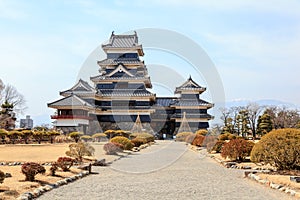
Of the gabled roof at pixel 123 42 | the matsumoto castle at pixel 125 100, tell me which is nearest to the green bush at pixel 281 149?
the matsumoto castle at pixel 125 100

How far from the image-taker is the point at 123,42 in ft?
185

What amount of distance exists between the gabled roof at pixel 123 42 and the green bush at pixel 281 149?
41941 millimetres

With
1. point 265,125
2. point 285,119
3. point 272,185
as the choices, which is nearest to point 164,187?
point 272,185

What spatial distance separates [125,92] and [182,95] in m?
9.04

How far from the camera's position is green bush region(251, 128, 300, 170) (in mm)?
13312

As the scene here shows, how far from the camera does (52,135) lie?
37656mm

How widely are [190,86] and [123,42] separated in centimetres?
1216

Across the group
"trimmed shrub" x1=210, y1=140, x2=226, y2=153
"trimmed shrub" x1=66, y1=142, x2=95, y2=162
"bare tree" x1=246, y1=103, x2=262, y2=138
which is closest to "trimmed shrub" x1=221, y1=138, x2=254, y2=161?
"trimmed shrub" x1=210, y1=140, x2=226, y2=153

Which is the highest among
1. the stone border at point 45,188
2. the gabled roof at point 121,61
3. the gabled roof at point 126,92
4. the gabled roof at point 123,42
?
the gabled roof at point 123,42

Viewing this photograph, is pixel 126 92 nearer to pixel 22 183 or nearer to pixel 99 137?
pixel 99 137

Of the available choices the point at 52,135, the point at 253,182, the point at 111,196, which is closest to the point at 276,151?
the point at 253,182

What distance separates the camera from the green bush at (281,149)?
13.3m

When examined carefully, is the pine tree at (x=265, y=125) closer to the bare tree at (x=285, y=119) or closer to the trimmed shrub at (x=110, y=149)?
the bare tree at (x=285, y=119)

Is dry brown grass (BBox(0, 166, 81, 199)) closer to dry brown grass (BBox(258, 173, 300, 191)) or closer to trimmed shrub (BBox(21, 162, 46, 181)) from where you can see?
trimmed shrub (BBox(21, 162, 46, 181))
